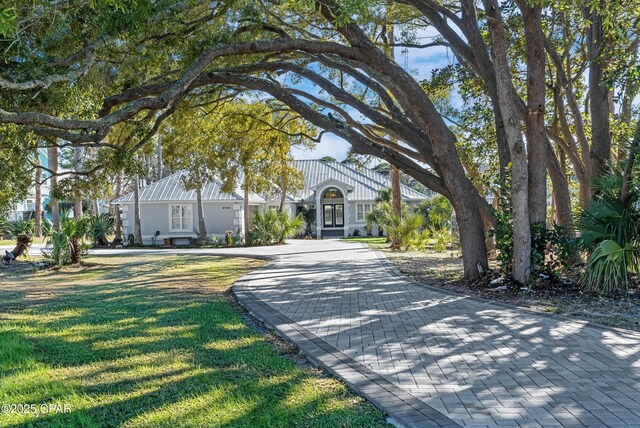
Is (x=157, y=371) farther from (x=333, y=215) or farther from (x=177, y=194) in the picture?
(x=333, y=215)

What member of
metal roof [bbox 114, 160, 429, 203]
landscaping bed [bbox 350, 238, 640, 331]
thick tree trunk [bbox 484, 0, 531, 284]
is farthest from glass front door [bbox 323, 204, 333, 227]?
thick tree trunk [bbox 484, 0, 531, 284]

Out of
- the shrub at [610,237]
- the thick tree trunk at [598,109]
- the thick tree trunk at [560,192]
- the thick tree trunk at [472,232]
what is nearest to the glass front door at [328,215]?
the thick tree trunk at [560,192]

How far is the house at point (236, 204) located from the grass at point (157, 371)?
20416mm

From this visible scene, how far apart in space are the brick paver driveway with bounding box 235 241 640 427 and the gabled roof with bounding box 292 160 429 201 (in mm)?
28662

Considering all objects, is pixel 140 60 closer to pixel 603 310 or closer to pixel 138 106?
pixel 138 106

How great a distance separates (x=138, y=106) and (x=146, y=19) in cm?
220

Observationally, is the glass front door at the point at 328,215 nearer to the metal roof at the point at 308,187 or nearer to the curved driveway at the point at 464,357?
the metal roof at the point at 308,187

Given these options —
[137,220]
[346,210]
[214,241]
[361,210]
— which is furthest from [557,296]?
[361,210]

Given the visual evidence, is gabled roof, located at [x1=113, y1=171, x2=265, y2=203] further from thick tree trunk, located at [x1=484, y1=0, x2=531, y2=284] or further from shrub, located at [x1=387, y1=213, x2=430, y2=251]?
thick tree trunk, located at [x1=484, y1=0, x2=531, y2=284]

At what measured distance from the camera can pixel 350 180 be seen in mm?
39969

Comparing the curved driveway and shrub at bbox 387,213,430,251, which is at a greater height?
shrub at bbox 387,213,430,251

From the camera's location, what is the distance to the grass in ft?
12.7

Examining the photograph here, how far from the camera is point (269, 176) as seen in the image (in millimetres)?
26922

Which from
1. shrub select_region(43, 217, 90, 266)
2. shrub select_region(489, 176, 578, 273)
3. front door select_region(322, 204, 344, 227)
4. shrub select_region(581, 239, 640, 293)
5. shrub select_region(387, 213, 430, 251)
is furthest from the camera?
front door select_region(322, 204, 344, 227)
